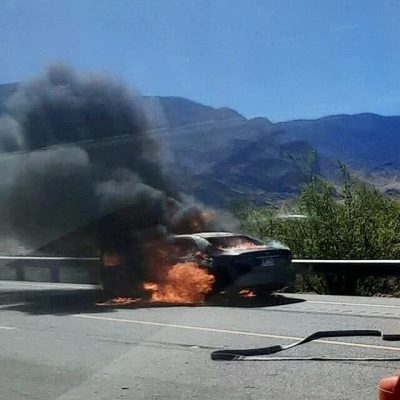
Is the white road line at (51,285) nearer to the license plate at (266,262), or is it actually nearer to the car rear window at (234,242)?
the car rear window at (234,242)

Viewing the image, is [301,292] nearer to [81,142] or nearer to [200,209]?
[200,209]

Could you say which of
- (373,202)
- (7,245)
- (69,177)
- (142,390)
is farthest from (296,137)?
(142,390)

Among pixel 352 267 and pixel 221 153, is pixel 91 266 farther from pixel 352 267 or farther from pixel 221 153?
pixel 352 267

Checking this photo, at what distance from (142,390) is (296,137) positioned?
13506mm

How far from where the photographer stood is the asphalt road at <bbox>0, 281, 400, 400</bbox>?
7242 mm

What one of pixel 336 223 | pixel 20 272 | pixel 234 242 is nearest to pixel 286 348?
pixel 234 242

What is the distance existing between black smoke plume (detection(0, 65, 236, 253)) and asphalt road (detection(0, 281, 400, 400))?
14.2ft

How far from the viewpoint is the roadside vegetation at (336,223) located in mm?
20156

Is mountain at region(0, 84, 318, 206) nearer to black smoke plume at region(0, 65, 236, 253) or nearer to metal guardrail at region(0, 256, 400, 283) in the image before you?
black smoke plume at region(0, 65, 236, 253)

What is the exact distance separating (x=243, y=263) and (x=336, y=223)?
5824 millimetres

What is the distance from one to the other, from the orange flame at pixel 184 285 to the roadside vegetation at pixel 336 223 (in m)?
4.08

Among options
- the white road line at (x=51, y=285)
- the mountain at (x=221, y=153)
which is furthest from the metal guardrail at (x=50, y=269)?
the mountain at (x=221, y=153)

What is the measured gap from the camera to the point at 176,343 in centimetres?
1008

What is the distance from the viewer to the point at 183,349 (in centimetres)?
954
